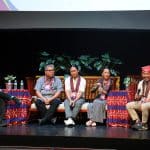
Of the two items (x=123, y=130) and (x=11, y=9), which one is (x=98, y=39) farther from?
(x=123, y=130)

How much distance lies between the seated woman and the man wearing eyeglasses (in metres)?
0.55

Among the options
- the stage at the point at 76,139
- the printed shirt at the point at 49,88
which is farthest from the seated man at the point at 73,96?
the stage at the point at 76,139

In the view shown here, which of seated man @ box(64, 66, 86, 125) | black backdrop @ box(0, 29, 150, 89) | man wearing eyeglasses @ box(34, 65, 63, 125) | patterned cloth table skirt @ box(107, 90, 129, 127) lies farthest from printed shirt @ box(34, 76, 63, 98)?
black backdrop @ box(0, 29, 150, 89)

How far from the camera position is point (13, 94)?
22.5 ft

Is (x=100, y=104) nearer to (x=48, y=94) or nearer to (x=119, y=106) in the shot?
(x=119, y=106)

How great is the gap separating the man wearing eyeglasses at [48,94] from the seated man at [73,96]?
0.15 metres

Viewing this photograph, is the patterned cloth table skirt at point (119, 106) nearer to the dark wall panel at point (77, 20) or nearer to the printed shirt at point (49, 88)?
the printed shirt at point (49, 88)

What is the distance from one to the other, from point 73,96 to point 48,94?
41 cm

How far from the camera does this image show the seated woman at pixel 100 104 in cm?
670

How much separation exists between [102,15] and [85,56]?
907mm

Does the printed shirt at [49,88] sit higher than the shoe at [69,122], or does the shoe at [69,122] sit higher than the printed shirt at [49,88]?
the printed shirt at [49,88]

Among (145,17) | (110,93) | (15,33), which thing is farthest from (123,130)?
(15,33)

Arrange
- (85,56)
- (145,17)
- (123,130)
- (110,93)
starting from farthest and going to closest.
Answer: (85,56) < (145,17) < (110,93) < (123,130)

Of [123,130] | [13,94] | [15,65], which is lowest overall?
[123,130]
